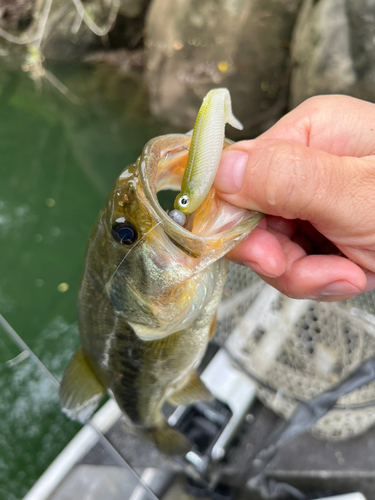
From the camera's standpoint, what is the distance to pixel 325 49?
3.09m

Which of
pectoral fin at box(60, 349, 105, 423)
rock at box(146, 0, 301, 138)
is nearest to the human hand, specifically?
pectoral fin at box(60, 349, 105, 423)

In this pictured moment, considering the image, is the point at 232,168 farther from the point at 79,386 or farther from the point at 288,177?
the point at 79,386

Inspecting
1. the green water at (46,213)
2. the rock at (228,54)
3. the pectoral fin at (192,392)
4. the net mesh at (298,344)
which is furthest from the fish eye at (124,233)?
the rock at (228,54)

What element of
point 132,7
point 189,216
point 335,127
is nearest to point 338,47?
point 335,127

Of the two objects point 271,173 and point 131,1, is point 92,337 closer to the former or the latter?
point 271,173

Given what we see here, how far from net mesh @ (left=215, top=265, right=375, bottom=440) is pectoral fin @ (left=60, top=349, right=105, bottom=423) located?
0.90 m

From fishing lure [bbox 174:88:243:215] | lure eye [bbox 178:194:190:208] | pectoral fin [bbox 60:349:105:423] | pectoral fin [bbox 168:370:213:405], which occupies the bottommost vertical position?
pectoral fin [bbox 168:370:213:405]

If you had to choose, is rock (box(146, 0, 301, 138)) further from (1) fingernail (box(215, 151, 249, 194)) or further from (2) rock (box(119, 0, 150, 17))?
(1) fingernail (box(215, 151, 249, 194))

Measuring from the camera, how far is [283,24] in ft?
11.8

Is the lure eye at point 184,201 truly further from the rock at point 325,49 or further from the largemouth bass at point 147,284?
the rock at point 325,49

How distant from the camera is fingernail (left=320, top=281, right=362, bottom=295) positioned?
99 centimetres

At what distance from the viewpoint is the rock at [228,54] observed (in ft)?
12.0

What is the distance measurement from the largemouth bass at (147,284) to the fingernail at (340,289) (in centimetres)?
34

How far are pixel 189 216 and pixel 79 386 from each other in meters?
0.85
